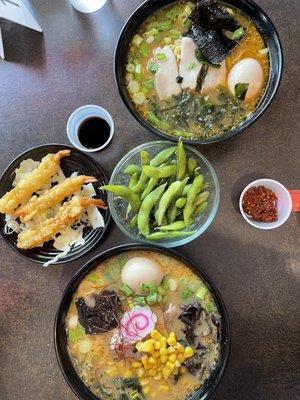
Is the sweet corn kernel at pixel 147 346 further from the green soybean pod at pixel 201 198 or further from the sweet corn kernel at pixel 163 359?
the green soybean pod at pixel 201 198

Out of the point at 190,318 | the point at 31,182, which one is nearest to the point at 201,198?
the point at 190,318

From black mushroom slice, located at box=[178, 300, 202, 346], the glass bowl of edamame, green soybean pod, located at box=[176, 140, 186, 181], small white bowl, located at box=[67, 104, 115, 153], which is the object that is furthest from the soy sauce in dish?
black mushroom slice, located at box=[178, 300, 202, 346]

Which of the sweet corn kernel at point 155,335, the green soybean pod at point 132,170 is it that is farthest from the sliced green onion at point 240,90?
the sweet corn kernel at point 155,335

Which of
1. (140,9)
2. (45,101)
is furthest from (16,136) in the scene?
(140,9)

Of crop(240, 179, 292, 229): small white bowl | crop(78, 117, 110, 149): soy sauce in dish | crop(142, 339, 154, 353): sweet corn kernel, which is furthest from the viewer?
crop(78, 117, 110, 149): soy sauce in dish

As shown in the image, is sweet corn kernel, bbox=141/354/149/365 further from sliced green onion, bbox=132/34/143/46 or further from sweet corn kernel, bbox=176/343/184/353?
sliced green onion, bbox=132/34/143/46

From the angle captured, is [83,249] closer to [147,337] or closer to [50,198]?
[50,198]

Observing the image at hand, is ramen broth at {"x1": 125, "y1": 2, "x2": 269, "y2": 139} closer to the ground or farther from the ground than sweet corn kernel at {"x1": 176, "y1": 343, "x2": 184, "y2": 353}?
farther from the ground
